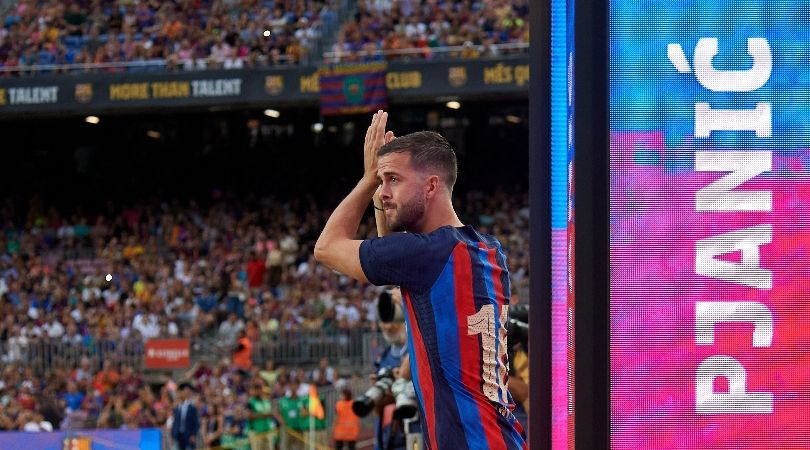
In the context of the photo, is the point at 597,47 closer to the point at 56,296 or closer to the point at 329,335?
the point at 329,335

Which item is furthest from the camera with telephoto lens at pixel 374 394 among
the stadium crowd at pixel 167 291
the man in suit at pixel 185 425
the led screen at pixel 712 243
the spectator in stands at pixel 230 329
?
the spectator in stands at pixel 230 329

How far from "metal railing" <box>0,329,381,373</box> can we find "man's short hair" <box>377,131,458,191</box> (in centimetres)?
1740

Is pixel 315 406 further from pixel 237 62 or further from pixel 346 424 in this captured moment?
pixel 237 62

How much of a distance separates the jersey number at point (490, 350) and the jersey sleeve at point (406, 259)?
0.60 ft

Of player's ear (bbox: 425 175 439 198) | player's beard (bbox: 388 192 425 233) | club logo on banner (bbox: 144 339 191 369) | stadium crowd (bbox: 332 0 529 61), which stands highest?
stadium crowd (bbox: 332 0 529 61)

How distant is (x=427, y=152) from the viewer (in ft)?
14.2

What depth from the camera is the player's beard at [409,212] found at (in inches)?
170

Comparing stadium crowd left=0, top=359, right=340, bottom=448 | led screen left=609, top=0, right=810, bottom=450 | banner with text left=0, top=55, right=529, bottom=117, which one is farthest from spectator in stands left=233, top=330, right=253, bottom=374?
led screen left=609, top=0, right=810, bottom=450

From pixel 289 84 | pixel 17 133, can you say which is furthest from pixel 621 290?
pixel 17 133

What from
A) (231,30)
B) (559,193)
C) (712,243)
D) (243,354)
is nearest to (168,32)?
(231,30)

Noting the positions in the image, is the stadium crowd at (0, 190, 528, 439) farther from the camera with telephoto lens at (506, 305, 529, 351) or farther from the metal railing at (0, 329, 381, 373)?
the camera with telephoto lens at (506, 305, 529, 351)

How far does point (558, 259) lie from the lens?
182 inches

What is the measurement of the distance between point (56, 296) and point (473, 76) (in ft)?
29.2

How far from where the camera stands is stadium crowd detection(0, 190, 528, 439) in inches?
833
